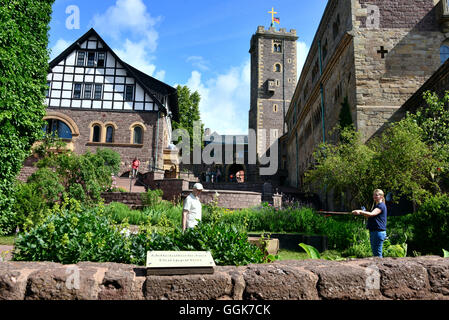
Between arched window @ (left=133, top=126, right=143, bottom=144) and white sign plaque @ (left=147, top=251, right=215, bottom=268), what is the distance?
23.5 m

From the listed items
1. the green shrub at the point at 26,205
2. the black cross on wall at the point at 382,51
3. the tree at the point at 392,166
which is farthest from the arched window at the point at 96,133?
the black cross on wall at the point at 382,51

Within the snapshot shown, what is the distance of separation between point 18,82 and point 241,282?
9567 millimetres

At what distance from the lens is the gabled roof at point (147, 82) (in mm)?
24938

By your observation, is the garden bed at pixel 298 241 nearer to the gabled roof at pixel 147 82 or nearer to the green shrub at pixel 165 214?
the green shrub at pixel 165 214

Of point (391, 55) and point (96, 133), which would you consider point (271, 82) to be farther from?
point (391, 55)

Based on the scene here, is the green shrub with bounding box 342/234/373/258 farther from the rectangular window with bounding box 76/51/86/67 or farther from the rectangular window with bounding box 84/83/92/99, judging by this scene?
the rectangular window with bounding box 76/51/86/67

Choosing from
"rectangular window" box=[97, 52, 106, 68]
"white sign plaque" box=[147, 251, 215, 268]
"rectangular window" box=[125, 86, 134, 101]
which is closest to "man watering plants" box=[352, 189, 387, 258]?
"white sign plaque" box=[147, 251, 215, 268]

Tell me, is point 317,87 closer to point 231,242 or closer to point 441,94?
point 441,94

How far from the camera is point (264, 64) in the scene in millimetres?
47281

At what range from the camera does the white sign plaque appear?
2912 mm

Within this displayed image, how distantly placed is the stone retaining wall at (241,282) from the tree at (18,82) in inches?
297

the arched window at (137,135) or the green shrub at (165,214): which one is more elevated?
the arched window at (137,135)

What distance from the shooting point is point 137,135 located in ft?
84.6
